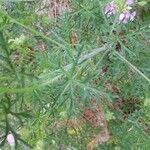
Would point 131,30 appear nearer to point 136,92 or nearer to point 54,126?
point 136,92

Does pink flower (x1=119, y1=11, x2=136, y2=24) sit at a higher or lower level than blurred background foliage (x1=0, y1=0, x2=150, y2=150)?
higher

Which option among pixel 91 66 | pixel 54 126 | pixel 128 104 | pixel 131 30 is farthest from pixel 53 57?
pixel 128 104

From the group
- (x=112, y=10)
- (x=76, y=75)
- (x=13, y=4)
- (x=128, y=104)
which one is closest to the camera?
(x=76, y=75)

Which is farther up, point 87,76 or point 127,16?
point 127,16

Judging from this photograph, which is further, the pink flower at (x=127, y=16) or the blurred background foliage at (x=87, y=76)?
the pink flower at (x=127, y=16)

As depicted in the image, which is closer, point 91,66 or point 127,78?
point 91,66

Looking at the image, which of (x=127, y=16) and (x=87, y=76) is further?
(x=127, y=16)

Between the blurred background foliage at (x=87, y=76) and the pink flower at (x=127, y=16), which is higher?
the pink flower at (x=127, y=16)

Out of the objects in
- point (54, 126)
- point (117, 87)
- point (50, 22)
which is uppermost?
point (50, 22)
